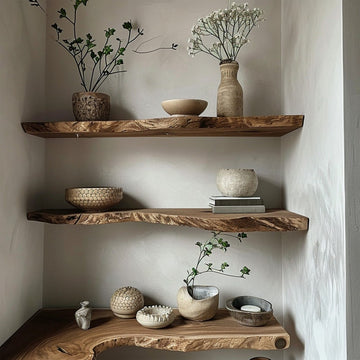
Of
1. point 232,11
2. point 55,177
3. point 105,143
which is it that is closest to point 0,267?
point 55,177

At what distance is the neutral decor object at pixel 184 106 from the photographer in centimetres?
145

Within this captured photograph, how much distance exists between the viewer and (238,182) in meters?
1.49

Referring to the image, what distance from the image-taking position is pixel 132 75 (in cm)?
172

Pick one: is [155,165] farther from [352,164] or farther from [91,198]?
[352,164]

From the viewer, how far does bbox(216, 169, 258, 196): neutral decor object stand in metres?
Answer: 1.49

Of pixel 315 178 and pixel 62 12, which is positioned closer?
pixel 315 178

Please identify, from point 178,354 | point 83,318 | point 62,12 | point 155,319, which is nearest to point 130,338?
point 155,319

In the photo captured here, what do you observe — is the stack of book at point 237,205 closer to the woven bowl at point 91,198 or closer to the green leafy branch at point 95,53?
the woven bowl at point 91,198

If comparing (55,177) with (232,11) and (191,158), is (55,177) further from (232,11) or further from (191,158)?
(232,11)

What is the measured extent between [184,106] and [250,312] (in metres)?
0.82

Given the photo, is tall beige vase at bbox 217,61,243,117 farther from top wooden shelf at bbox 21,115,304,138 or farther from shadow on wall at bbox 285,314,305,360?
shadow on wall at bbox 285,314,305,360

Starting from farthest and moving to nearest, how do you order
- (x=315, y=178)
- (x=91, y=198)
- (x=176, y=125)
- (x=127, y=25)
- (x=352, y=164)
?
1. (x=127, y=25)
2. (x=91, y=198)
3. (x=176, y=125)
4. (x=315, y=178)
5. (x=352, y=164)

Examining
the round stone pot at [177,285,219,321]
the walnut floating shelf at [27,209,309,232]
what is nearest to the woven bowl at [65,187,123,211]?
the walnut floating shelf at [27,209,309,232]

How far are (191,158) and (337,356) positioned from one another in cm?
95
